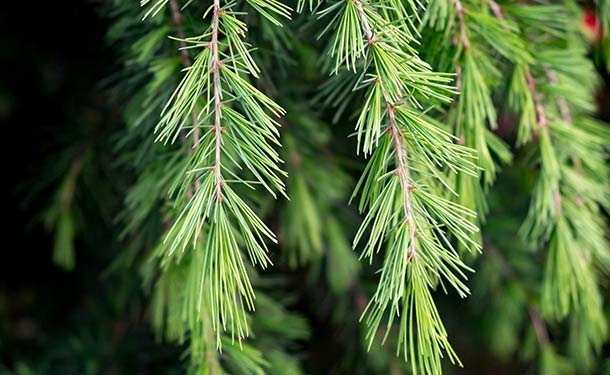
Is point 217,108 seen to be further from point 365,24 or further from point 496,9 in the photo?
point 496,9

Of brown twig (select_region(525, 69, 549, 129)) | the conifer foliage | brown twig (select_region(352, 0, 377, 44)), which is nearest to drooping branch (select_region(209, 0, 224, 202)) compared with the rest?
the conifer foliage

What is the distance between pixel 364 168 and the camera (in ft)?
2.83

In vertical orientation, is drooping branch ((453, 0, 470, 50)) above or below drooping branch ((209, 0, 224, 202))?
above

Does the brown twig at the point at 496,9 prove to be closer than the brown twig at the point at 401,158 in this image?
No

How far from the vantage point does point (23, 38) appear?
139 cm

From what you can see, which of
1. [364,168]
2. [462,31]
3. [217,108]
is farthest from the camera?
[364,168]

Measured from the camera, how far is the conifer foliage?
598 millimetres

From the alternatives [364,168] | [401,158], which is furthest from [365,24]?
[364,168]

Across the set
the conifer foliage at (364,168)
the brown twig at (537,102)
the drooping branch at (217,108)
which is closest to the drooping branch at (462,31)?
the conifer foliage at (364,168)

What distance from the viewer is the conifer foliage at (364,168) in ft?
1.96

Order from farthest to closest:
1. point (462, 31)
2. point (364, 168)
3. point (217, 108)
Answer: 1. point (364, 168)
2. point (462, 31)
3. point (217, 108)

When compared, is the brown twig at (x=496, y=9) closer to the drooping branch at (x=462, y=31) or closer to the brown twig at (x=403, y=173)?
the drooping branch at (x=462, y=31)

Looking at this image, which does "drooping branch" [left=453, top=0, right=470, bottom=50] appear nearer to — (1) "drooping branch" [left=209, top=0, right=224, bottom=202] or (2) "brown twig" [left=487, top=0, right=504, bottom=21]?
(2) "brown twig" [left=487, top=0, right=504, bottom=21]

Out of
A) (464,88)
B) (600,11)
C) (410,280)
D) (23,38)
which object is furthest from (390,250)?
(23,38)
